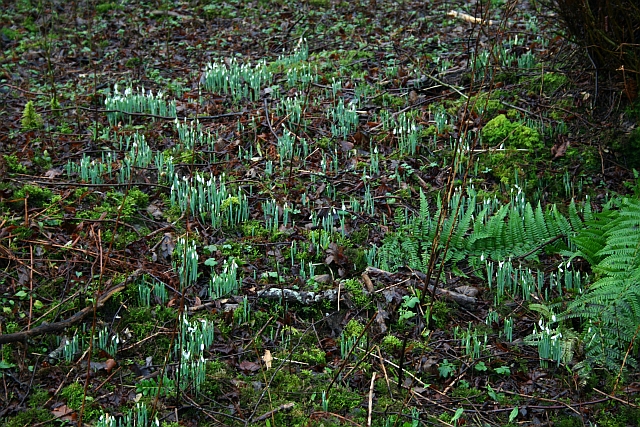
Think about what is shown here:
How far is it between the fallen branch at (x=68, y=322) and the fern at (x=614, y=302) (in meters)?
2.64

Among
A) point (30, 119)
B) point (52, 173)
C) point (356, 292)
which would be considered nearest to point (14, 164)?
point (52, 173)

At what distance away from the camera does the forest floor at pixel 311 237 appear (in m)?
3.54

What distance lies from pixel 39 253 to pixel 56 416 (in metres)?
1.42

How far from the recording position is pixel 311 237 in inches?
188

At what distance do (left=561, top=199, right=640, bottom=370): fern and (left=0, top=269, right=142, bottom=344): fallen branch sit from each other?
2.64 m

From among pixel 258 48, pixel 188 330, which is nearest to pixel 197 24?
pixel 258 48

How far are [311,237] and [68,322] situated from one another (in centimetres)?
173

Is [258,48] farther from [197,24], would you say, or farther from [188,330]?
[188,330]

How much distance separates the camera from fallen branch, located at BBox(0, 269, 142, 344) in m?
3.60

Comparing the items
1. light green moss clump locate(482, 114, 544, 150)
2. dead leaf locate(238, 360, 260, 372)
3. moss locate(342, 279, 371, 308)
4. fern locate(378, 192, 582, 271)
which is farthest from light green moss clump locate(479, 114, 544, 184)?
dead leaf locate(238, 360, 260, 372)

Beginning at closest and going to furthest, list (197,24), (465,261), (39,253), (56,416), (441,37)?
(56,416)
(39,253)
(465,261)
(441,37)
(197,24)

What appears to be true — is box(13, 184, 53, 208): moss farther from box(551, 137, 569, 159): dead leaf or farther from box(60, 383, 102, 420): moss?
box(551, 137, 569, 159): dead leaf

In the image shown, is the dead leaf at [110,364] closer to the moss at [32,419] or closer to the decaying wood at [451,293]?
the moss at [32,419]

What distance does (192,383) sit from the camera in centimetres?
354
